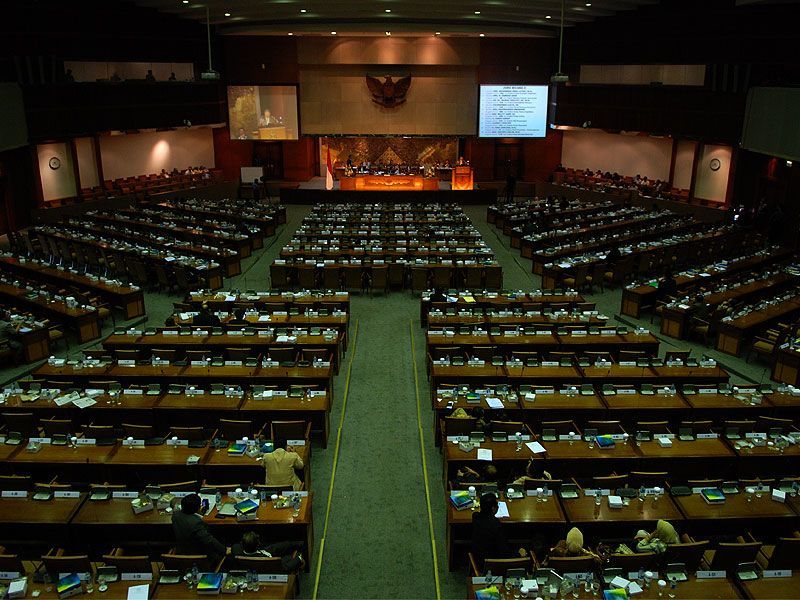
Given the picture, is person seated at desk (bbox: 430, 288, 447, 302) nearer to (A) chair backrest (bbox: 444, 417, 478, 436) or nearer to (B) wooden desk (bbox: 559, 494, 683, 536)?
(A) chair backrest (bbox: 444, 417, 478, 436)

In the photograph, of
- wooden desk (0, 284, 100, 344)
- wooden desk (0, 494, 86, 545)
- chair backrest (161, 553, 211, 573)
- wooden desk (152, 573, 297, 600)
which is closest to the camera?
wooden desk (152, 573, 297, 600)

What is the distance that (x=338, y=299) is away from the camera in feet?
48.6

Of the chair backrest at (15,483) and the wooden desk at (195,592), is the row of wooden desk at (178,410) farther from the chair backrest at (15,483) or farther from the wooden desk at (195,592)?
the wooden desk at (195,592)

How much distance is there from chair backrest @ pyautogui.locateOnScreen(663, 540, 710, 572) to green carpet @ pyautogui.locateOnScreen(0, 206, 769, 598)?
2.22m

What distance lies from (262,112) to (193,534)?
2828 cm

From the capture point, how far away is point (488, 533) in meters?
6.81

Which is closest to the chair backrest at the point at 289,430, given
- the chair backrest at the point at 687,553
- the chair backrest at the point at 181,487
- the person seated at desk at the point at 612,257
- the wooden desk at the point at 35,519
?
the chair backrest at the point at 181,487

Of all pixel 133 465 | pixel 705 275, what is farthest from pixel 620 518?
pixel 705 275

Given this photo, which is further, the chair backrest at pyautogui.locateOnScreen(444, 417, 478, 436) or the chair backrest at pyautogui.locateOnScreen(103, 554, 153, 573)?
the chair backrest at pyautogui.locateOnScreen(444, 417, 478, 436)

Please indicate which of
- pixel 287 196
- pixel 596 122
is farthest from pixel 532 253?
pixel 287 196

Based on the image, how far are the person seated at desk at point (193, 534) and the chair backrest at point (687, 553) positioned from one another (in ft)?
15.0

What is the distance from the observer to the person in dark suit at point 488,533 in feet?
22.3

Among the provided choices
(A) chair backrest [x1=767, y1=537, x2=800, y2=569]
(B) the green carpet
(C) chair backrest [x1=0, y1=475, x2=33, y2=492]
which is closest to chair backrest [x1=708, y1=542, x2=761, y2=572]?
(A) chair backrest [x1=767, y1=537, x2=800, y2=569]

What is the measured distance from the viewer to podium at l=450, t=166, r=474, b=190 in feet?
101
